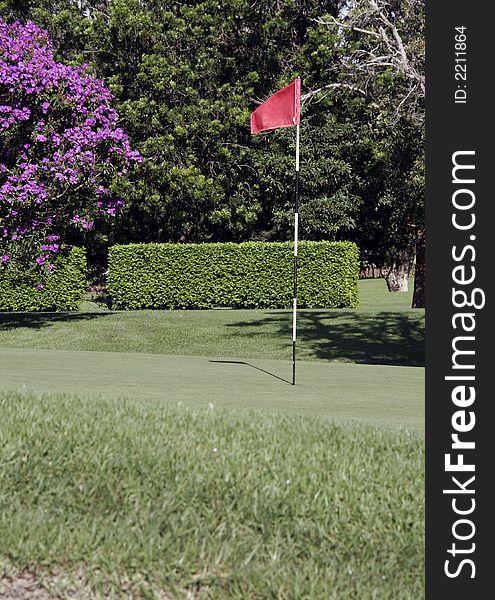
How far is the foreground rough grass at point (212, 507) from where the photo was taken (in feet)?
15.1

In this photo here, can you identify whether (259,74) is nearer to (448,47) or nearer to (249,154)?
(249,154)

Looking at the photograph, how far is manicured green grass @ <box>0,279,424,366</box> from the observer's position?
19.8m

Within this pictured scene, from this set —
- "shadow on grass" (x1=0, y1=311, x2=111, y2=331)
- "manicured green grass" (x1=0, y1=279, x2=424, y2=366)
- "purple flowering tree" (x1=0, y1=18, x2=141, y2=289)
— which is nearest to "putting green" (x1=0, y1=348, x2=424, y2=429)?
"manicured green grass" (x1=0, y1=279, x2=424, y2=366)

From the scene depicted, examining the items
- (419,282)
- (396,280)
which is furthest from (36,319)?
(396,280)

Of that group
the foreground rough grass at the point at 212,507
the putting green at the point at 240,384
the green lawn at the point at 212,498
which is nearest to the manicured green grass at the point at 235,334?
the putting green at the point at 240,384

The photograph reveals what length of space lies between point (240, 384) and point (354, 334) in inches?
433

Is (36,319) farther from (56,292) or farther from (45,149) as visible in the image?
(45,149)

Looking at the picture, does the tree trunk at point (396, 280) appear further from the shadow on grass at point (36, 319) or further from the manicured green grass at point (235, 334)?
the shadow on grass at point (36, 319)

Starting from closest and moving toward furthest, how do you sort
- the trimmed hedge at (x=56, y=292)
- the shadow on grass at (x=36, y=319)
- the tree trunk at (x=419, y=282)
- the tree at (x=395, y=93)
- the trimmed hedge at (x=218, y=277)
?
1. the shadow on grass at (x=36, y=319)
2. the tree at (x=395, y=93)
3. the trimmed hedge at (x=56, y=292)
4. the trimmed hedge at (x=218, y=277)
5. the tree trunk at (x=419, y=282)

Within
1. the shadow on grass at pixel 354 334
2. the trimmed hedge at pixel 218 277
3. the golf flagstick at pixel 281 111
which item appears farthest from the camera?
the trimmed hedge at pixel 218 277

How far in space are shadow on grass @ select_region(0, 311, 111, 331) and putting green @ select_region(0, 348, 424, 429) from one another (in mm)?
8858

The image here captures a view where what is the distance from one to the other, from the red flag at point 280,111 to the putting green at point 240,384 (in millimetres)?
3326

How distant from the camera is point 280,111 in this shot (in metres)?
11.9

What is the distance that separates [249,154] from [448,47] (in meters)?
27.0
